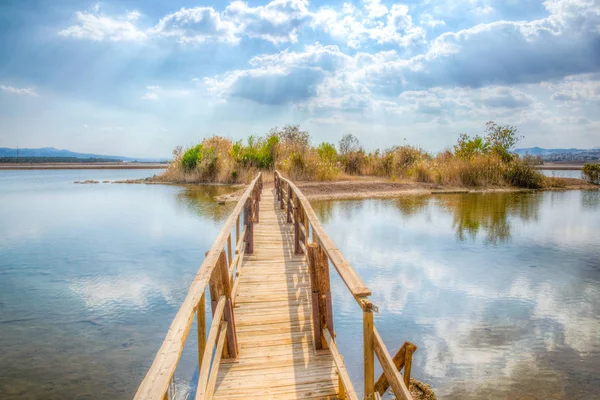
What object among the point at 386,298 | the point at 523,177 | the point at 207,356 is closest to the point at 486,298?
the point at 386,298

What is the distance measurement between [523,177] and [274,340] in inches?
973

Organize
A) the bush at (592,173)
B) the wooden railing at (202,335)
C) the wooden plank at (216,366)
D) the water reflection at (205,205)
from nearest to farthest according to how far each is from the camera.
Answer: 1. the wooden railing at (202,335)
2. the wooden plank at (216,366)
3. the water reflection at (205,205)
4. the bush at (592,173)

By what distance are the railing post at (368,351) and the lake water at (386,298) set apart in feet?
6.45

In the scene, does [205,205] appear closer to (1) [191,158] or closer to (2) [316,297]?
(1) [191,158]

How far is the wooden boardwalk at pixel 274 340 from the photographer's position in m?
2.28

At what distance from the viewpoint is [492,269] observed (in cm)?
845

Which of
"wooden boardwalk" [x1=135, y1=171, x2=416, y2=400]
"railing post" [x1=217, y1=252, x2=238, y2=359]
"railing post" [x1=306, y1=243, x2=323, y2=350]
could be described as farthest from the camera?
"railing post" [x1=306, y1=243, x2=323, y2=350]

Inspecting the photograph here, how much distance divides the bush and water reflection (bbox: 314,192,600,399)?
16.2 meters

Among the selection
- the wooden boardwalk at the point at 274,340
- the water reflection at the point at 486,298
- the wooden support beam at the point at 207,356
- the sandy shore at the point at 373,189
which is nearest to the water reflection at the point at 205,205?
the sandy shore at the point at 373,189

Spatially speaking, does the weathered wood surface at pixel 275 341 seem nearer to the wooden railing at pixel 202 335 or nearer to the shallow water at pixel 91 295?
the wooden railing at pixel 202 335

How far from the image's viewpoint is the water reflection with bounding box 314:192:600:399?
4605mm

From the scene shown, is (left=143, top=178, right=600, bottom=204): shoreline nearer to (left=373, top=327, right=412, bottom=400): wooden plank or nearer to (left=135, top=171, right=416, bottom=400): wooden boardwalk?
(left=135, top=171, right=416, bottom=400): wooden boardwalk

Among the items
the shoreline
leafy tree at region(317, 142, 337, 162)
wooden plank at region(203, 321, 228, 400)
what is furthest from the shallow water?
leafy tree at region(317, 142, 337, 162)

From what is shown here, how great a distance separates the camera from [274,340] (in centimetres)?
402
